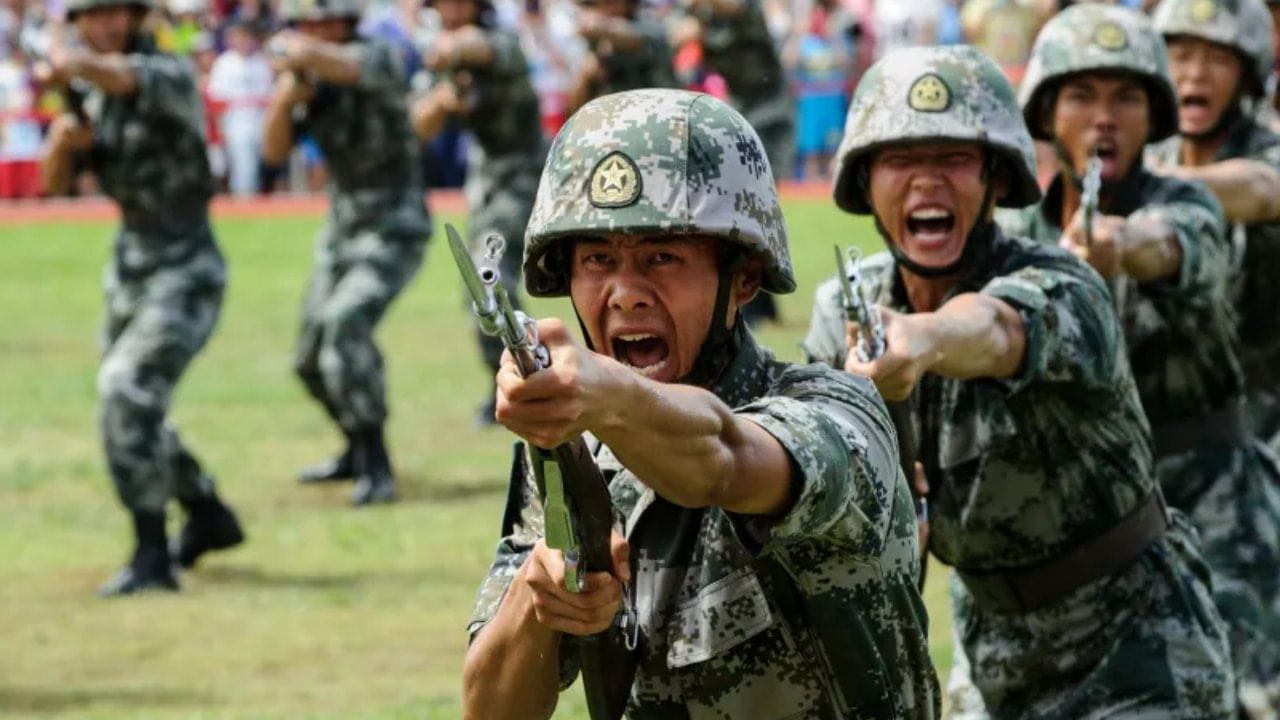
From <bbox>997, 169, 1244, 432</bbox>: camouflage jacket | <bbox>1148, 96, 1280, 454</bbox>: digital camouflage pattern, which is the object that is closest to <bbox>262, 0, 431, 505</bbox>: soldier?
<bbox>1148, 96, 1280, 454</bbox>: digital camouflage pattern

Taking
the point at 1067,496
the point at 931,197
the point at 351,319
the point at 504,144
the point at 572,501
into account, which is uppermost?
the point at 572,501

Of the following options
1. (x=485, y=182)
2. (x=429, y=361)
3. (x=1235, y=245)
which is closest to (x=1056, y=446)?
(x=1235, y=245)

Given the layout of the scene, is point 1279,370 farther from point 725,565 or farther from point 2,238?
point 2,238

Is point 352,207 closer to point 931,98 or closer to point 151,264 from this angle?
point 151,264

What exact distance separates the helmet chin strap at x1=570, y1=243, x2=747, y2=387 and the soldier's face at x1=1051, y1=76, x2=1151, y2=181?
3.18 m

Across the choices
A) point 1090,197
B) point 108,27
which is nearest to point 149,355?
point 108,27

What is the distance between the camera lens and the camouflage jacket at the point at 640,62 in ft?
62.1

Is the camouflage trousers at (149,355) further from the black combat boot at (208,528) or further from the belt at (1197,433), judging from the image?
the belt at (1197,433)

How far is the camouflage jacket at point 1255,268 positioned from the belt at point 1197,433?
3.48ft

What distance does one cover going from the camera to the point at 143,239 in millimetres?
12758

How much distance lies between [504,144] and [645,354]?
12693mm

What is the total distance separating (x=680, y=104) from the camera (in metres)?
4.69

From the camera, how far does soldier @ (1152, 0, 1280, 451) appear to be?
30.1ft

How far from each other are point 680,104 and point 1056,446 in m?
1.98
